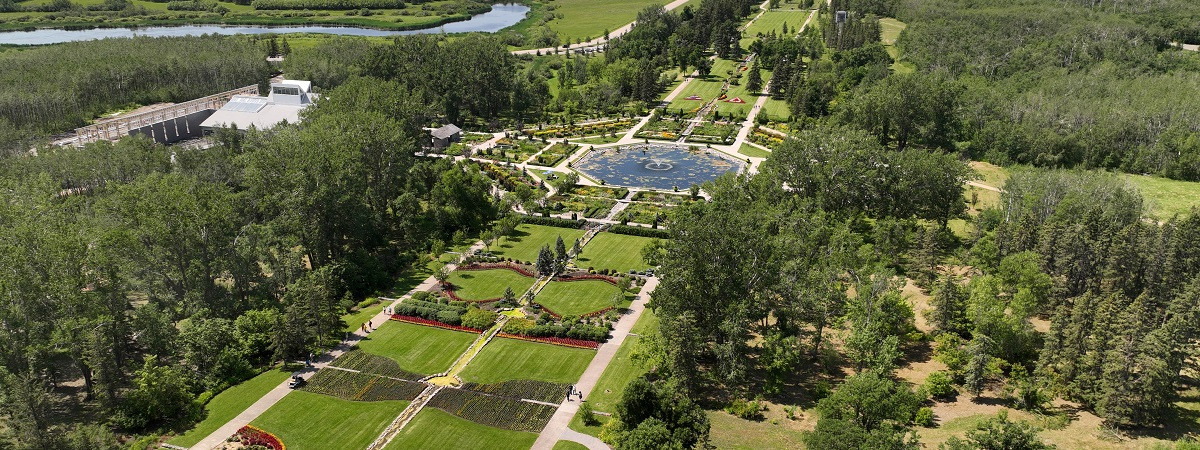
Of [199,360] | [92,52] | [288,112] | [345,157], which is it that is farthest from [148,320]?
[92,52]

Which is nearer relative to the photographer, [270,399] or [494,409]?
[494,409]

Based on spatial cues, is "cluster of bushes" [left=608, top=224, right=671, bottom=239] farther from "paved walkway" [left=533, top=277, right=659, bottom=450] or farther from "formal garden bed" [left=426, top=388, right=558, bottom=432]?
"formal garden bed" [left=426, top=388, right=558, bottom=432]

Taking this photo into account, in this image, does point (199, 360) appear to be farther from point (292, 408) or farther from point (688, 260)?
point (688, 260)

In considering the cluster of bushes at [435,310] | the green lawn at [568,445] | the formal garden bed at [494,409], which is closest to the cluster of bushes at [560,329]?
the cluster of bushes at [435,310]

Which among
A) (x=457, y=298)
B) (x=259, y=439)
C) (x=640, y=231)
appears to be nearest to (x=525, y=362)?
(x=457, y=298)

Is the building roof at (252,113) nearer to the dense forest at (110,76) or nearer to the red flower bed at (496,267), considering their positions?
the dense forest at (110,76)

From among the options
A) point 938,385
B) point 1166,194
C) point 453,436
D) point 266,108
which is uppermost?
point 266,108

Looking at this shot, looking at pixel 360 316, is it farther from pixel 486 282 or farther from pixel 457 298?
pixel 486 282
